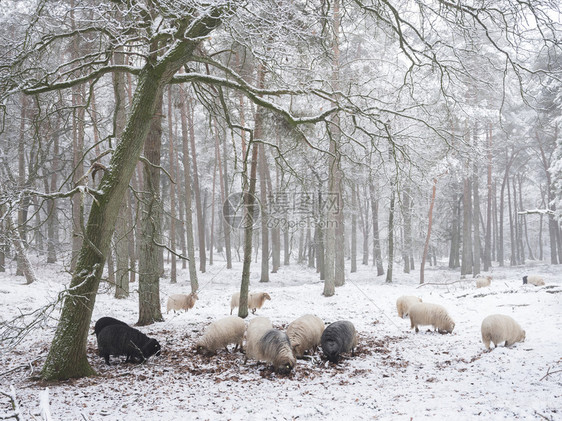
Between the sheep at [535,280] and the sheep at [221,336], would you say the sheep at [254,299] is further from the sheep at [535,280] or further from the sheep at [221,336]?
the sheep at [535,280]

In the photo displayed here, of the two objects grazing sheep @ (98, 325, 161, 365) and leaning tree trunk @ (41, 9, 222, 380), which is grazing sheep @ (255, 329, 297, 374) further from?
leaning tree trunk @ (41, 9, 222, 380)

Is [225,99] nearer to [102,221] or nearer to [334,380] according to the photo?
[102,221]

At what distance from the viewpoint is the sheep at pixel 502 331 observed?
709 centimetres

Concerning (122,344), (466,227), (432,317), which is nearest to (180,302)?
(122,344)

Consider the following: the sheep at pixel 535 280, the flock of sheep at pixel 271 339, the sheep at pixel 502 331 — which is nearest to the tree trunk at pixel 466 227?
the sheep at pixel 535 280

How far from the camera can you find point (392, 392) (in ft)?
17.7

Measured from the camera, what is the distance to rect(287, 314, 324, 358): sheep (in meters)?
7.20

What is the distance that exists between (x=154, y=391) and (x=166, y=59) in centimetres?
486

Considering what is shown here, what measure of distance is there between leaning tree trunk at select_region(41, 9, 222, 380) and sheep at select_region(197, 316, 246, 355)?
213 centimetres

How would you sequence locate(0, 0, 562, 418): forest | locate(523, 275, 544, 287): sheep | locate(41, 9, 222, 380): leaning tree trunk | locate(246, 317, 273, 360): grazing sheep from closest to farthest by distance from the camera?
locate(0, 0, 562, 418): forest < locate(41, 9, 222, 380): leaning tree trunk < locate(246, 317, 273, 360): grazing sheep < locate(523, 275, 544, 287): sheep

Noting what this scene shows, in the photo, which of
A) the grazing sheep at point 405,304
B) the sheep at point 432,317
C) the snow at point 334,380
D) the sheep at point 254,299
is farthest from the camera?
the sheep at point 254,299

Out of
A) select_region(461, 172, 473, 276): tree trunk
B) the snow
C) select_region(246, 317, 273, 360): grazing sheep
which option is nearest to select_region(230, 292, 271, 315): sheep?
the snow

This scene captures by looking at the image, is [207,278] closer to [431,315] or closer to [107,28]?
[431,315]

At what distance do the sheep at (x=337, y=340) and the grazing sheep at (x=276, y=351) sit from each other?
2.74 ft
